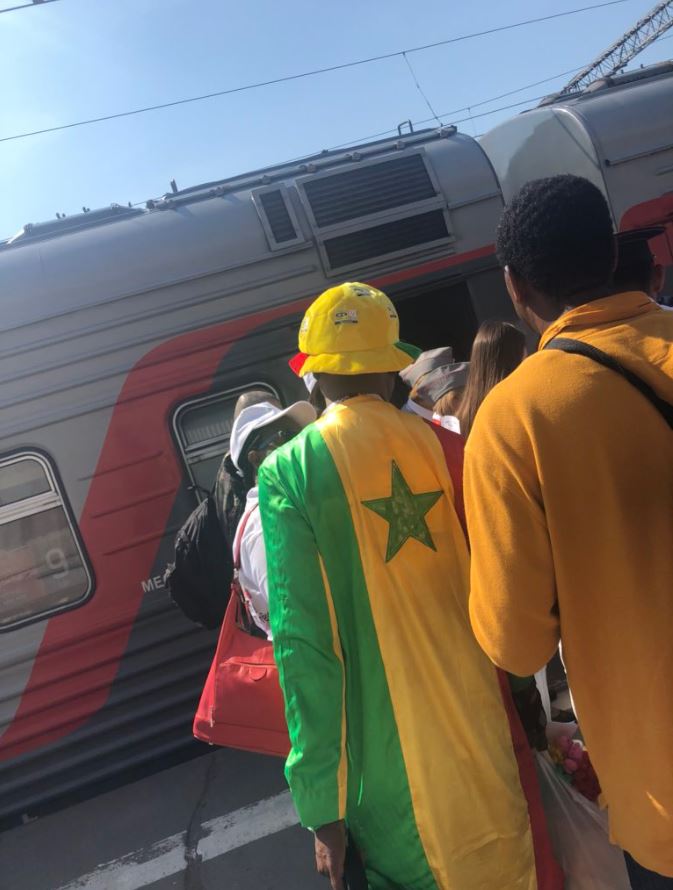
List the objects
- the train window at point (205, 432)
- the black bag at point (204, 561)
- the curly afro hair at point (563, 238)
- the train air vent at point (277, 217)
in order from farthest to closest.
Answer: the train air vent at point (277, 217), the train window at point (205, 432), the black bag at point (204, 561), the curly afro hair at point (563, 238)

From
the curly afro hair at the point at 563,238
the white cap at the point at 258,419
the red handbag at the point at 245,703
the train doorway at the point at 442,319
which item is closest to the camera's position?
the curly afro hair at the point at 563,238

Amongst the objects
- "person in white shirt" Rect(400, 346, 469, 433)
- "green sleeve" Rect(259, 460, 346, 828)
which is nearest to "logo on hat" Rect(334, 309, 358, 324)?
"green sleeve" Rect(259, 460, 346, 828)

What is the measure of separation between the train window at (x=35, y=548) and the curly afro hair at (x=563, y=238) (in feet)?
10.4

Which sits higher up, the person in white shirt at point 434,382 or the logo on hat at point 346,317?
the logo on hat at point 346,317

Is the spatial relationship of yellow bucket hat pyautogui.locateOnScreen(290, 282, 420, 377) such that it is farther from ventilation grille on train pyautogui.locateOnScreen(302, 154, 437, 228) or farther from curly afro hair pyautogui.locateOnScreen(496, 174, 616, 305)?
ventilation grille on train pyautogui.locateOnScreen(302, 154, 437, 228)

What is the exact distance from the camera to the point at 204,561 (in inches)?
120

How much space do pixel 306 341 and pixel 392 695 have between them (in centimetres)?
79

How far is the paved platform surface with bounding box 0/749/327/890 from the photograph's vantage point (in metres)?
3.10

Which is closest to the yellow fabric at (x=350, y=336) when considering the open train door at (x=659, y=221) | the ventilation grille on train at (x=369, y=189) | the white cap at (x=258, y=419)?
the white cap at (x=258, y=419)

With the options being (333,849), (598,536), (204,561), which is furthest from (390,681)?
(204,561)

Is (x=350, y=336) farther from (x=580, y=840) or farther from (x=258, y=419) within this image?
(x=580, y=840)

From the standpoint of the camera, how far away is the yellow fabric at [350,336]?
166 cm

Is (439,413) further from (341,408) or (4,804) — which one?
(4,804)

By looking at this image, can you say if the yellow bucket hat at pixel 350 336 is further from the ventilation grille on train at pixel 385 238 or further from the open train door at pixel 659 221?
the open train door at pixel 659 221
